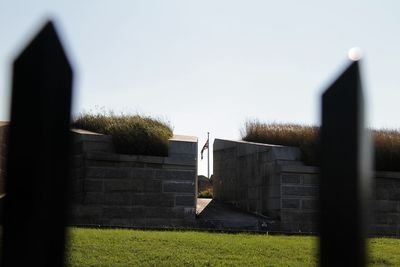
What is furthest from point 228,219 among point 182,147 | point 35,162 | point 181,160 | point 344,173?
point 35,162

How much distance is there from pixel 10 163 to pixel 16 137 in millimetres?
61

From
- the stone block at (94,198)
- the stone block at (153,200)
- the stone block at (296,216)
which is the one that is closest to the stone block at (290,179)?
the stone block at (296,216)

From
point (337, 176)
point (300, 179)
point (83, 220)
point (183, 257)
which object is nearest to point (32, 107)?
point (337, 176)

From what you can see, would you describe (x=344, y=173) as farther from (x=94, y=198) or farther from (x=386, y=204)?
(x=386, y=204)

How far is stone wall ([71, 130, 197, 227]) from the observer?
1019 centimetres

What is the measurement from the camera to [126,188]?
34.0ft

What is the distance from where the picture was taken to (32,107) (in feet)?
4.28

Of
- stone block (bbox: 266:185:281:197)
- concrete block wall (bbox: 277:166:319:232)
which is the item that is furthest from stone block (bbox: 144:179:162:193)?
concrete block wall (bbox: 277:166:319:232)

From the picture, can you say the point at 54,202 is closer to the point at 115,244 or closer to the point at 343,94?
the point at 343,94

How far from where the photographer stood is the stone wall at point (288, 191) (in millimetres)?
10875

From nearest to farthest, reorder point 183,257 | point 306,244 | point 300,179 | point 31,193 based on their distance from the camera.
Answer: point 31,193
point 183,257
point 306,244
point 300,179

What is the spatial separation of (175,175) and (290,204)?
7.53 feet

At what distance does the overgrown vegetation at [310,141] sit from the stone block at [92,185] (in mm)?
3967

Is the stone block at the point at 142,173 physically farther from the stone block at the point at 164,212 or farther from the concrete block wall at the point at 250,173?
the concrete block wall at the point at 250,173
